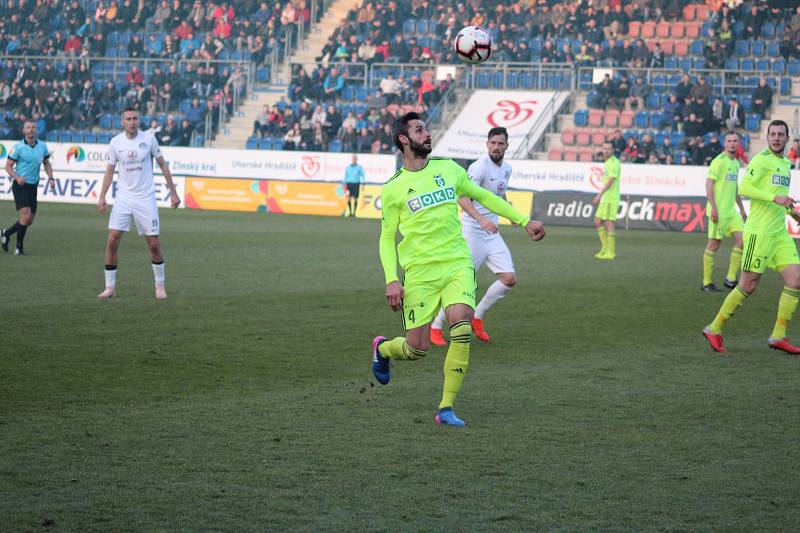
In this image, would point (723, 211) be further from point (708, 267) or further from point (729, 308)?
point (729, 308)

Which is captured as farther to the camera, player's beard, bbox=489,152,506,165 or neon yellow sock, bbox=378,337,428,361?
player's beard, bbox=489,152,506,165

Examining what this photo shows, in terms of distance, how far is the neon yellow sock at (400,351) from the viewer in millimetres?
7562

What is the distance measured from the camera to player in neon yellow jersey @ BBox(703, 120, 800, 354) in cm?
1049

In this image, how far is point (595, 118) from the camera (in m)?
35.6

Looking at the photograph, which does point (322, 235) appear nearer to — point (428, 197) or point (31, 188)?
point (31, 188)

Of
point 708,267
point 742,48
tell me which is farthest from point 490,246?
point 742,48

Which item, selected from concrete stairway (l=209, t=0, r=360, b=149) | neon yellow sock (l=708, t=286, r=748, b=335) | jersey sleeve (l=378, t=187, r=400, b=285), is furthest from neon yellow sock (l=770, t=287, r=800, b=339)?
concrete stairway (l=209, t=0, r=360, b=149)

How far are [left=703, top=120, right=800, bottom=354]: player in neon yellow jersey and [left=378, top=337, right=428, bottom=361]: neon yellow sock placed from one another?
4.09 m

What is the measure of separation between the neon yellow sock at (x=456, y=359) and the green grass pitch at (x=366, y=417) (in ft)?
0.75

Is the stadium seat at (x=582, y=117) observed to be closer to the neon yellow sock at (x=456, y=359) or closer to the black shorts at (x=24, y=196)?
the black shorts at (x=24, y=196)

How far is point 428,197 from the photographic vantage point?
294 inches

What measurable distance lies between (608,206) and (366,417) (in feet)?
48.5

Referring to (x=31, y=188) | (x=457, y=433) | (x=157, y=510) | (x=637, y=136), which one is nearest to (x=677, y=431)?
(x=457, y=433)

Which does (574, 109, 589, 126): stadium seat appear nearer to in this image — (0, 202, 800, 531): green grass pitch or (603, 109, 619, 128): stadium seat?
(603, 109, 619, 128): stadium seat
